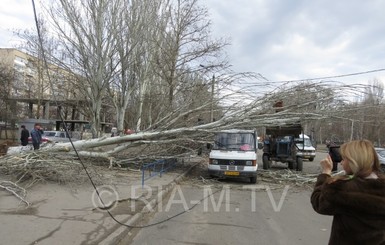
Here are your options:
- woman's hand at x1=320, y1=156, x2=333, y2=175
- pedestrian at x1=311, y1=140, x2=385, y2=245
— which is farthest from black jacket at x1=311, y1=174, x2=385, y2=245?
woman's hand at x1=320, y1=156, x2=333, y2=175

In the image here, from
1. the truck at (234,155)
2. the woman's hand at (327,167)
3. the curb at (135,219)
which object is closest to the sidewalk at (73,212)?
the curb at (135,219)

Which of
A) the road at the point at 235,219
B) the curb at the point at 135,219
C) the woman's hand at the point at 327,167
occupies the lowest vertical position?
the road at the point at 235,219

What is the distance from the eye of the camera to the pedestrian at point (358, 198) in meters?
2.83

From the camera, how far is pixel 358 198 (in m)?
2.82

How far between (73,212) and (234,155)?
8.65 metres

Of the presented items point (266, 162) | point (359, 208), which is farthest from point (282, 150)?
point (359, 208)

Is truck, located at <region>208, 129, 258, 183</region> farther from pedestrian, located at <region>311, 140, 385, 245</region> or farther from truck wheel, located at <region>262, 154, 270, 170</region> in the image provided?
pedestrian, located at <region>311, 140, 385, 245</region>

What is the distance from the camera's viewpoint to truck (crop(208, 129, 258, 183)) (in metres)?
15.7

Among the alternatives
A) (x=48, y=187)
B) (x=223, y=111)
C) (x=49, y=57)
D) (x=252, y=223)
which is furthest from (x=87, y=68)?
(x=252, y=223)

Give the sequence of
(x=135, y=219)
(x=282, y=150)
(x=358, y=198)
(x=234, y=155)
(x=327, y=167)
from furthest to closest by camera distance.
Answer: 1. (x=282, y=150)
2. (x=234, y=155)
3. (x=135, y=219)
4. (x=327, y=167)
5. (x=358, y=198)

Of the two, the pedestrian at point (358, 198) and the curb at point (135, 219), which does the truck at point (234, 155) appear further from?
the pedestrian at point (358, 198)

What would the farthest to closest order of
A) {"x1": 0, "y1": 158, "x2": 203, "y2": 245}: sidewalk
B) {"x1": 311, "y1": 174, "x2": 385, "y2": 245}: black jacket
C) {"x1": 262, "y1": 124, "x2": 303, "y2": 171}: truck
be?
{"x1": 262, "y1": 124, "x2": 303, "y2": 171}: truck, {"x1": 0, "y1": 158, "x2": 203, "y2": 245}: sidewalk, {"x1": 311, "y1": 174, "x2": 385, "y2": 245}: black jacket

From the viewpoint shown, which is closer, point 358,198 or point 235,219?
point 358,198

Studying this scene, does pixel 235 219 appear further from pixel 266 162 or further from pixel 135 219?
pixel 266 162
